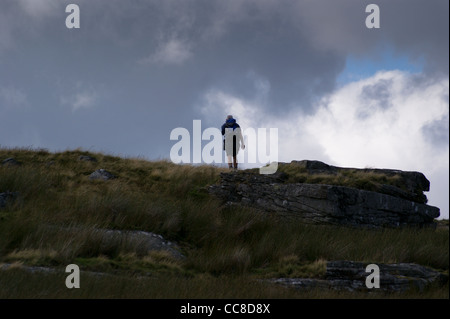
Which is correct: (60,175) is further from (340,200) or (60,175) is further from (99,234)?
(340,200)

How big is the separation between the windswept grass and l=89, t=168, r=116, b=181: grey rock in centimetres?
44

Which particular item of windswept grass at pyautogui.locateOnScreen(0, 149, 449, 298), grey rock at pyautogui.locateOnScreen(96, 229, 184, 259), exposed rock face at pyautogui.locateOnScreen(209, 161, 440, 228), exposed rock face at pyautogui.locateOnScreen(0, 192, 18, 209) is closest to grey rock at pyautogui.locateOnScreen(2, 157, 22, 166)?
windswept grass at pyautogui.locateOnScreen(0, 149, 449, 298)

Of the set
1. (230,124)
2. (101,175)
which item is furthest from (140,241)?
(230,124)

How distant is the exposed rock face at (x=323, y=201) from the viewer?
57.8 feet

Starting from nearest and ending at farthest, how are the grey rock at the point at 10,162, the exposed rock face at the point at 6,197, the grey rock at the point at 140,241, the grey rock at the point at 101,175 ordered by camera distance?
the grey rock at the point at 140,241 → the exposed rock face at the point at 6,197 → the grey rock at the point at 101,175 → the grey rock at the point at 10,162

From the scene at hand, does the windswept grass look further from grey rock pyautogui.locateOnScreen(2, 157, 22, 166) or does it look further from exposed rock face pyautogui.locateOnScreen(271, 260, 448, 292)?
grey rock pyautogui.locateOnScreen(2, 157, 22, 166)

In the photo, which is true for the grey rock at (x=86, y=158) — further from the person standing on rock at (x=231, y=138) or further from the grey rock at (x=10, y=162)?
the person standing on rock at (x=231, y=138)

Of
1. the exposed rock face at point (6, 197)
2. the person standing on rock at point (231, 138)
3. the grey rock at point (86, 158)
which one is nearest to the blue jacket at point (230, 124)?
the person standing on rock at point (231, 138)

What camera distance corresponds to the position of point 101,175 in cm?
2000

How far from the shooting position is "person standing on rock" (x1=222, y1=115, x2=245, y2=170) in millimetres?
22609

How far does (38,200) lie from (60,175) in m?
4.33

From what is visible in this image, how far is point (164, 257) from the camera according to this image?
1204 cm

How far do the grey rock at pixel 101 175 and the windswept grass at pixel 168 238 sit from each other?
44 cm
